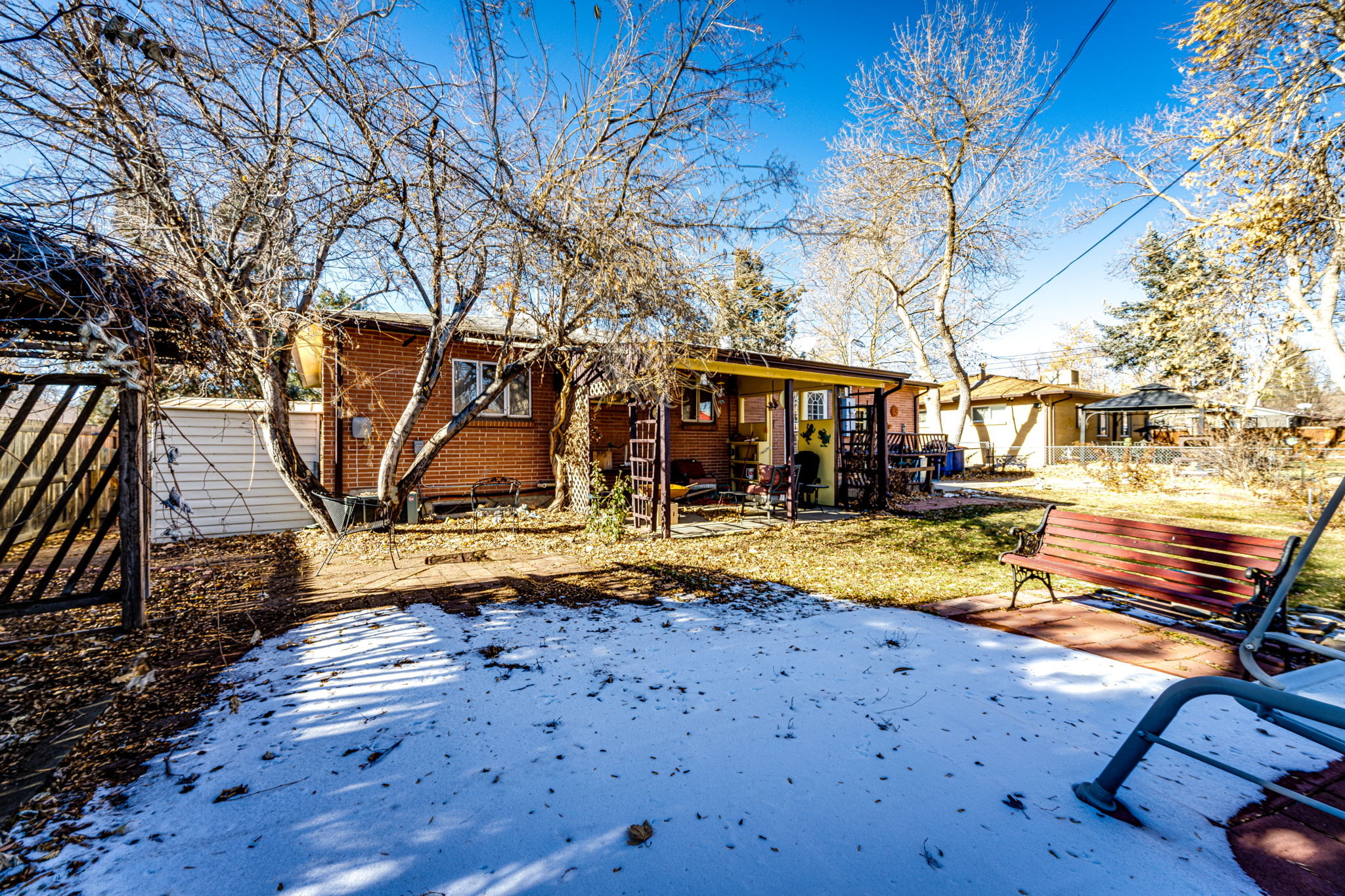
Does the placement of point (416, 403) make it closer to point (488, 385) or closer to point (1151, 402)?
point (488, 385)

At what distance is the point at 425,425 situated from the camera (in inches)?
412

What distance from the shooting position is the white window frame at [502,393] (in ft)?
35.5

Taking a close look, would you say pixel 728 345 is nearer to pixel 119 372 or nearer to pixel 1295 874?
pixel 119 372

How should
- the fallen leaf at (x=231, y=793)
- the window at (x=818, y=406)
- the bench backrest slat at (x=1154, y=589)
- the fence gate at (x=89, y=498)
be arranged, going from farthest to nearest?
the window at (x=818, y=406) → the bench backrest slat at (x=1154, y=589) → the fence gate at (x=89, y=498) → the fallen leaf at (x=231, y=793)

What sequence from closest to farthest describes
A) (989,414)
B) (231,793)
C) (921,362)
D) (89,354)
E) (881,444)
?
(231,793) < (89,354) < (881,444) < (921,362) < (989,414)

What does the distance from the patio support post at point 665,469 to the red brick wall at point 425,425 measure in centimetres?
372

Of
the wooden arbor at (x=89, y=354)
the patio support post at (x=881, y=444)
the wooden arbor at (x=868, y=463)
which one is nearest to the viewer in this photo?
the wooden arbor at (x=89, y=354)

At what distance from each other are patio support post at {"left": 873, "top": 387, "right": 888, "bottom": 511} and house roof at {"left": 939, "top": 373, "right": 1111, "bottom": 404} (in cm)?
1430

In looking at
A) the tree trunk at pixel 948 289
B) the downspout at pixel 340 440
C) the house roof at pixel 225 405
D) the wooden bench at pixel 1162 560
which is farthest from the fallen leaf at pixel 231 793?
the tree trunk at pixel 948 289

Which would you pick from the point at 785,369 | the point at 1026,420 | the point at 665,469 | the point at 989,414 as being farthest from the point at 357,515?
the point at 989,414

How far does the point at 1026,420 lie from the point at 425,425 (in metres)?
27.7

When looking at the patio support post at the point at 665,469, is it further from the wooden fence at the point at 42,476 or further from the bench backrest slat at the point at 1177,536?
the wooden fence at the point at 42,476

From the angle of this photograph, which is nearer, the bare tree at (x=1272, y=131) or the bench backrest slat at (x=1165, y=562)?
the bench backrest slat at (x=1165, y=562)

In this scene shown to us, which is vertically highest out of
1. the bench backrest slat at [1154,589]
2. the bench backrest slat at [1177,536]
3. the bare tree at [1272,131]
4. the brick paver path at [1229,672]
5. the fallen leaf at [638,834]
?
the bare tree at [1272,131]
